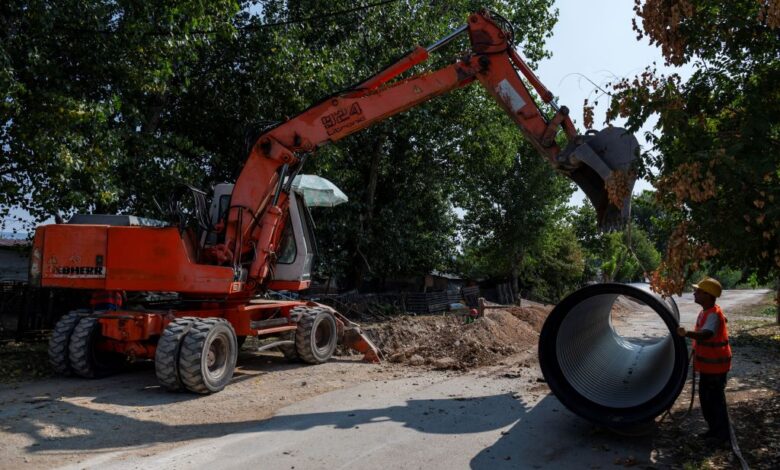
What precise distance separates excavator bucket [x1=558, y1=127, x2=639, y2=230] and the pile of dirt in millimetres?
3975

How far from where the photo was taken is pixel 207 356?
340 inches

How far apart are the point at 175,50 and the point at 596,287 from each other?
33.1ft

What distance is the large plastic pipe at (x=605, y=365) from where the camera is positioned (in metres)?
6.72

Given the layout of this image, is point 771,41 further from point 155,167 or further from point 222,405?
point 155,167

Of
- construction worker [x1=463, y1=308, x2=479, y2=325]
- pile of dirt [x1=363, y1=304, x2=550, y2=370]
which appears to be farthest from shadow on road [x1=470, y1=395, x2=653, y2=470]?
construction worker [x1=463, y1=308, x2=479, y2=325]

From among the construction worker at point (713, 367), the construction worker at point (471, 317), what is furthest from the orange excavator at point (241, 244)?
the construction worker at point (471, 317)

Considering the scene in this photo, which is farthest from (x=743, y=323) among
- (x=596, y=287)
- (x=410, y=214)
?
(x=596, y=287)

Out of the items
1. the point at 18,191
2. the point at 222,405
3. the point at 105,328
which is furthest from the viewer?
the point at 18,191

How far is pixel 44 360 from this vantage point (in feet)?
35.6

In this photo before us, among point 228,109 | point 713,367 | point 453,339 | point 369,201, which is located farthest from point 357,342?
point 369,201

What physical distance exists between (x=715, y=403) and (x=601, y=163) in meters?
3.23

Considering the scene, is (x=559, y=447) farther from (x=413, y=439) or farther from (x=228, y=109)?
(x=228, y=109)

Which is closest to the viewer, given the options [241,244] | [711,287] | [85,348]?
[711,287]

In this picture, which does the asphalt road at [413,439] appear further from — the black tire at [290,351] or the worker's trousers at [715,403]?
the black tire at [290,351]
